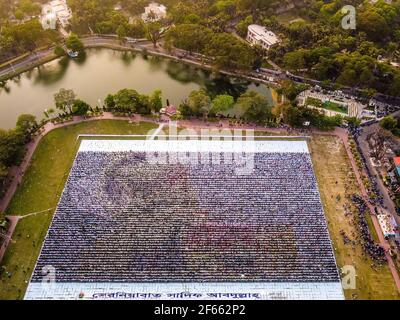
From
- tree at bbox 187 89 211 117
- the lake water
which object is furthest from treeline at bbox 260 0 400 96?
tree at bbox 187 89 211 117

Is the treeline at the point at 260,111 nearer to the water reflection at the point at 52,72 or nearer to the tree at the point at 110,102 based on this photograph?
the tree at the point at 110,102

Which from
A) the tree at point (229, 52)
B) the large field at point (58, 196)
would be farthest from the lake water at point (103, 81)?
the large field at point (58, 196)

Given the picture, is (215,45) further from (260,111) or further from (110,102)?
(110,102)

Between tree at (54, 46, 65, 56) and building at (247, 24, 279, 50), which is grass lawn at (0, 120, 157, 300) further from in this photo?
building at (247, 24, 279, 50)

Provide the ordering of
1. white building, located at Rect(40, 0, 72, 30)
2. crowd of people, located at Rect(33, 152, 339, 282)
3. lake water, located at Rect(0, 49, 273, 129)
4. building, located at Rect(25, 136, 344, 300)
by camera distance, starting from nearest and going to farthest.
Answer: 1. building, located at Rect(25, 136, 344, 300)
2. crowd of people, located at Rect(33, 152, 339, 282)
3. lake water, located at Rect(0, 49, 273, 129)
4. white building, located at Rect(40, 0, 72, 30)

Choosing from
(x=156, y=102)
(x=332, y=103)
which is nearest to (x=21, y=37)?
(x=156, y=102)
